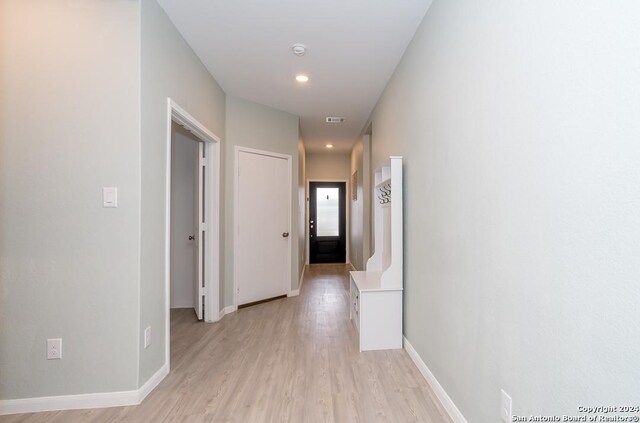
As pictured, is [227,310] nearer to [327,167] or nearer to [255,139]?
[255,139]

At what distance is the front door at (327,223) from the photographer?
24.8 feet

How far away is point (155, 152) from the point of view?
211 centimetres

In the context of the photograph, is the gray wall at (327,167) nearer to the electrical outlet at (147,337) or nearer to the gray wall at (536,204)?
the gray wall at (536,204)

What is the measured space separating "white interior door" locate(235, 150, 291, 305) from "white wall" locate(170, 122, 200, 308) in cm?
59

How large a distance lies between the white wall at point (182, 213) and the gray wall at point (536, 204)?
2985 mm

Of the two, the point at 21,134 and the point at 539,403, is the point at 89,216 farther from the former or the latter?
the point at 539,403

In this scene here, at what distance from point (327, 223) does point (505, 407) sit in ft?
20.8

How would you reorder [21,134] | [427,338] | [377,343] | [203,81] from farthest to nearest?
1. [203,81]
2. [377,343]
3. [427,338]
4. [21,134]

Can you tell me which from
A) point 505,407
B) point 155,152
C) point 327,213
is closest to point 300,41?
point 155,152

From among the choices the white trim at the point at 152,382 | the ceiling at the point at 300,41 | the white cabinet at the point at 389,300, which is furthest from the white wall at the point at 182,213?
the white cabinet at the point at 389,300

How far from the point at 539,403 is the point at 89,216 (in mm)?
2393

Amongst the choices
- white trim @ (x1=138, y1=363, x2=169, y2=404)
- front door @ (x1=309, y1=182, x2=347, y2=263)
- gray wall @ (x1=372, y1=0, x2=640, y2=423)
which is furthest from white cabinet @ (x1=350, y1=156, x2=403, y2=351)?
front door @ (x1=309, y1=182, x2=347, y2=263)

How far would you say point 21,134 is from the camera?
1860mm

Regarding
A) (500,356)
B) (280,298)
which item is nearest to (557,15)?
(500,356)
